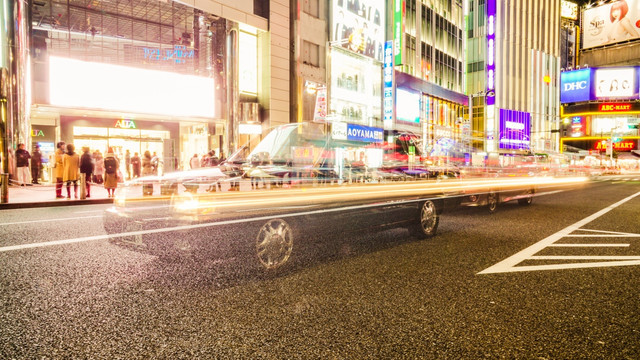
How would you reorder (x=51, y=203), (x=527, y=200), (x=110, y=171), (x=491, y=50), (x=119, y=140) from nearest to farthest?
(x=51, y=203)
(x=527, y=200)
(x=110, y=171)
(x=119, y=140)
(x=491, y=50)

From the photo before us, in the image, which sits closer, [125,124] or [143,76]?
[143,76]

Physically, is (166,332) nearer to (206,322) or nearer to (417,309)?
(206,322)

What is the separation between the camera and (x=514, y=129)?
5406 centimetres

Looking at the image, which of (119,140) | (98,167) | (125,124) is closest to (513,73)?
(125,124)

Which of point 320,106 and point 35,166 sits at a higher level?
point 320,106

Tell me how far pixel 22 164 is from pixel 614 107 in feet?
240

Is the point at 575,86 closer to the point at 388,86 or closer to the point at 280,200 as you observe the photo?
the point at 388,86

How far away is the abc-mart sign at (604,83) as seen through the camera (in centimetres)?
5706

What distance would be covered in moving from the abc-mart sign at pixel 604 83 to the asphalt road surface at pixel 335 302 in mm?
63581

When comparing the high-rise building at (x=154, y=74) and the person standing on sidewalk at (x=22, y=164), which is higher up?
the high-rise building at (x=154, y=74)

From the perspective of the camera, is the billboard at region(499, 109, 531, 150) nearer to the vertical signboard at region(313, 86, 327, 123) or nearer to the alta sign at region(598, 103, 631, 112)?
the alta sign at region(598, 103, 631, 112)

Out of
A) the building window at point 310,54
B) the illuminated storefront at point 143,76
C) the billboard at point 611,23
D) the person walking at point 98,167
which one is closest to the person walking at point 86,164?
the illuminated storefront at point 143,76

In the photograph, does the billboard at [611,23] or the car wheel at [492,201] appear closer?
the car wheel at [492,201]

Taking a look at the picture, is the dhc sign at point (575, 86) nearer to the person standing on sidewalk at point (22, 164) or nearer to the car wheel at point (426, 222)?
the car wheel at point (426, 222)
